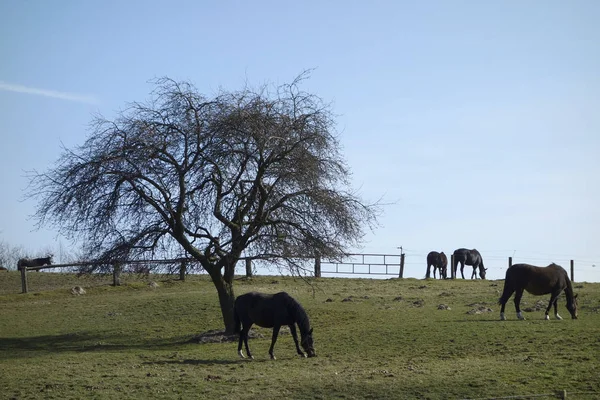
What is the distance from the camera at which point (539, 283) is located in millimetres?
21984

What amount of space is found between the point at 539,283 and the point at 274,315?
8.79 m

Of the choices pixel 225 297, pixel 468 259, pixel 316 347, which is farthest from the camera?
pixel 468 259

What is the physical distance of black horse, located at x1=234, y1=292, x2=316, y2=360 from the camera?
17.9m

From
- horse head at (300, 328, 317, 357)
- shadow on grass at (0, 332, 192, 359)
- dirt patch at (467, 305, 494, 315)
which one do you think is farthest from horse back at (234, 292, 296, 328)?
dirt patch at (467, 305, 494, 315)

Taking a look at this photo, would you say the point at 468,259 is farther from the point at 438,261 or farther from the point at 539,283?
the point at 539,283

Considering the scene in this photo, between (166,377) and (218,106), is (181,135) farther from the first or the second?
(166,377)

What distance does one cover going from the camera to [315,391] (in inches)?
538

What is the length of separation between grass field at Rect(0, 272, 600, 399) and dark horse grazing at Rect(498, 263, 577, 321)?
759mm

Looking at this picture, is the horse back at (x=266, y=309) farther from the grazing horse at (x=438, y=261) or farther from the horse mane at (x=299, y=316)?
the grazing horse at (x=438, y=261)

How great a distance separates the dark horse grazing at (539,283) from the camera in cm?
2183

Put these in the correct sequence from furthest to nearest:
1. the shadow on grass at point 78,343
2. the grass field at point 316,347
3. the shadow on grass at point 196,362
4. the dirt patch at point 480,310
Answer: the dirt patch at point 480,310, the shadow on grass at point 78,343, the shadow on grass at point 196,362, the grass field at point 316,347

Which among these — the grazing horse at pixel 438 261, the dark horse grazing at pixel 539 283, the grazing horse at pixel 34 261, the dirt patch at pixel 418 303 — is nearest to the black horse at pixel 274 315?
the dark horse grazing at pixel 539 283

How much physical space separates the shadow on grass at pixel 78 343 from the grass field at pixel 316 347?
0.20ft

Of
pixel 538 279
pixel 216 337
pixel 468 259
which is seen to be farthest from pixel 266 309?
pixel 468 259
